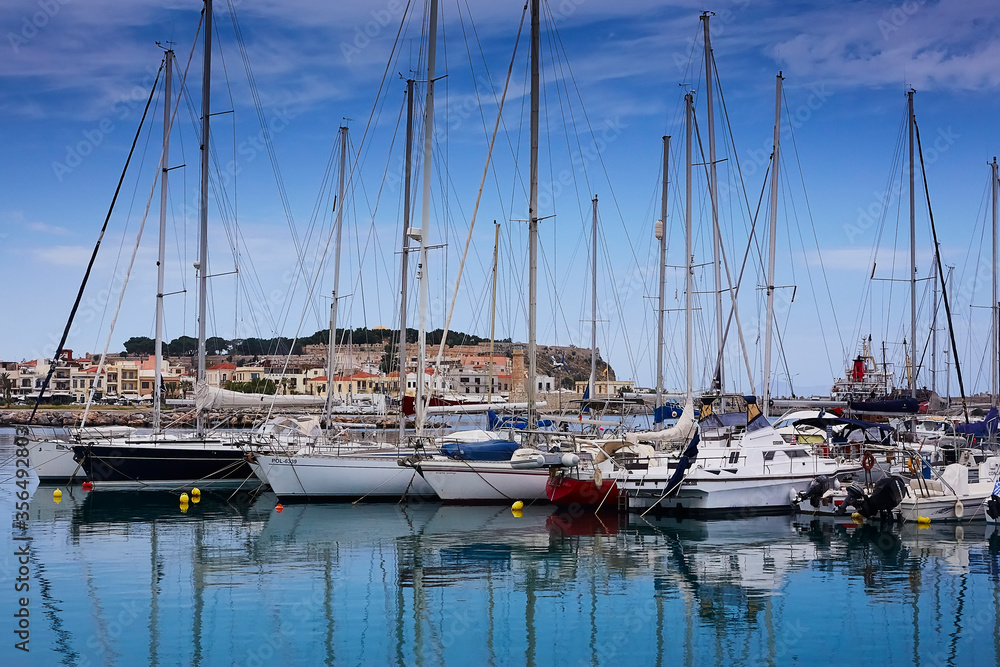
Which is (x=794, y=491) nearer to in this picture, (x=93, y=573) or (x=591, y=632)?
(x=591, y=632)

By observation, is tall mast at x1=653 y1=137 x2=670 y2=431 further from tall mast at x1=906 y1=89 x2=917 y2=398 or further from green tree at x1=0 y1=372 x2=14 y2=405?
green tree at x1=0 y1=372 x2=14 y2=405

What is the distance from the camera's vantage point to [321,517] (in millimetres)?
27938

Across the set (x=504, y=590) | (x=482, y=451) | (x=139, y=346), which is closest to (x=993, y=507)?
(x=482, y=451)

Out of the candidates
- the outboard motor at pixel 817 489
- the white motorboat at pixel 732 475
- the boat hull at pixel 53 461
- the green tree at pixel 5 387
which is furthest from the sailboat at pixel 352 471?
the green tree at pixel 5 387

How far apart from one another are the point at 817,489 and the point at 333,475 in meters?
14.8

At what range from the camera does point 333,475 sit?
29734 mm

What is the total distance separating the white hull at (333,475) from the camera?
29703 millimetres

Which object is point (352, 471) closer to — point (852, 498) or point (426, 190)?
point (426, 190)

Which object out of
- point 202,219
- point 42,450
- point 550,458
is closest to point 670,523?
point 550,458

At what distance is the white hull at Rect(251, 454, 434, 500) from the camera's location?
97.5ft

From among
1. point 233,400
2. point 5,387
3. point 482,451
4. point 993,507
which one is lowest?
point 993,507

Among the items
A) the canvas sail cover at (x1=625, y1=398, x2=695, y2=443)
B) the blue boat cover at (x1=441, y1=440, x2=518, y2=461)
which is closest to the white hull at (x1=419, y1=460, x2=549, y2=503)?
the blue boat cover at (x1=441, y1=440, x2=518, y2=461)

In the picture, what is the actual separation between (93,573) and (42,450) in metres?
17.9

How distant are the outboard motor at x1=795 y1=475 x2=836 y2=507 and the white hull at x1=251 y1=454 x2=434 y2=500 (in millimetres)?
12155
